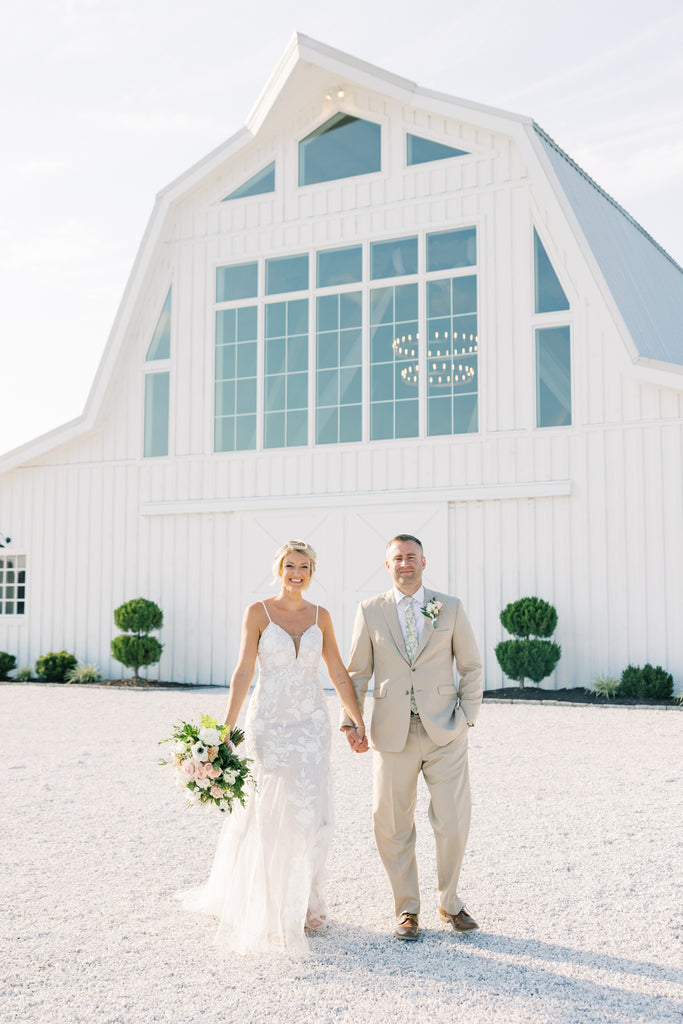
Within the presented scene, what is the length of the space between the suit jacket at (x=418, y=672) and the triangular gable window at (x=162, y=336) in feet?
39.9

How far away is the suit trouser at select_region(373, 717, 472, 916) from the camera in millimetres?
4023

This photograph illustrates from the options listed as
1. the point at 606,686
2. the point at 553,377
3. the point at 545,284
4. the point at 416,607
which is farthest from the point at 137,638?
the point at 416,607

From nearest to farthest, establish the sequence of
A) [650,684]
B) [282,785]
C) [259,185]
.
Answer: [282,785] → [650,684] → [259,185]

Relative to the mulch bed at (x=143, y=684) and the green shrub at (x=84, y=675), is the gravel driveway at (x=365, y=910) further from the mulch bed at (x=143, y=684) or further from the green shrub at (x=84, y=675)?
the green shrub at (x=84, y=675)

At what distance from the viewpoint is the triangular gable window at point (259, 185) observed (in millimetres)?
14977

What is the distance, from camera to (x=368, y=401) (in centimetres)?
1393

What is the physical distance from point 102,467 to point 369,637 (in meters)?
12.3

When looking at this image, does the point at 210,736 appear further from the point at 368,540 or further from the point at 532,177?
the point at 532,177

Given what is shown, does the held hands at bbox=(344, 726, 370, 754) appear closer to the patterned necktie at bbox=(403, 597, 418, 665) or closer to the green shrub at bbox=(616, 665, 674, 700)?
the patterned necktie at bbox=(403, 597, 418, 665)

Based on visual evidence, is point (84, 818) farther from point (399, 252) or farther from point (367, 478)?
point (399, 252)

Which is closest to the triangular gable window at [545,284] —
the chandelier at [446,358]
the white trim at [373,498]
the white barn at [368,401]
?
the white barn at [368,401]

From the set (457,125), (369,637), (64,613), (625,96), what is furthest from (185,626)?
(369,637)

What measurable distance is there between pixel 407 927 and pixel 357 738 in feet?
2.60

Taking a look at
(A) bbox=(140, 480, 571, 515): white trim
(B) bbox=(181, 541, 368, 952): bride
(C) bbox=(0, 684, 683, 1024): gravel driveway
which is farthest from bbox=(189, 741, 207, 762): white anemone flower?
(A) bbox=(140, 480, 571, 515): white trim
